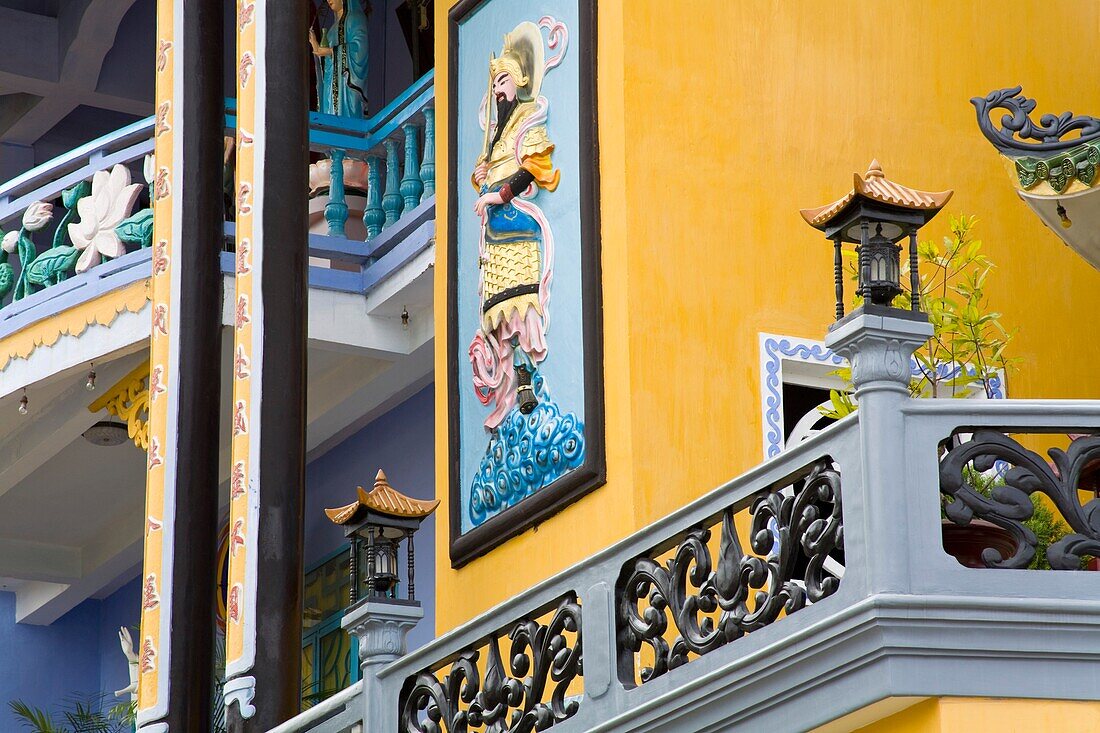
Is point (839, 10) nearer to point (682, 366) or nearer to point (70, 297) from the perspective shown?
point (682, 366)

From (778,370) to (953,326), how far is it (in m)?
1.26

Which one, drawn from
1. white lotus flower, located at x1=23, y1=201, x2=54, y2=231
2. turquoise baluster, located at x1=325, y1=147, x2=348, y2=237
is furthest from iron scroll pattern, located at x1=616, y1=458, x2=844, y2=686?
white lotus flower, located at x1=23, y1=201, x2=54, y2=231

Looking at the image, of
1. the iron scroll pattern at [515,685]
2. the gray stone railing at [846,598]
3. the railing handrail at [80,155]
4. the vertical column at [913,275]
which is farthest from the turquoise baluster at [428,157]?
the vertical column at [913,275]

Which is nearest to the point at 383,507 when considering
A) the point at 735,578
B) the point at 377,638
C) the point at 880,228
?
the point at 377,638

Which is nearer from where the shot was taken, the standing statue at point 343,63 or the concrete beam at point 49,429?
the concrete beam at point 49,429

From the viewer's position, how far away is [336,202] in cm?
1216

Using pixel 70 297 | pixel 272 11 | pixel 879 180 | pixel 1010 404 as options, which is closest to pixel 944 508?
pixel 1010 404

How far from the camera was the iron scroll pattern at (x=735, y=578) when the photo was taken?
257 inches

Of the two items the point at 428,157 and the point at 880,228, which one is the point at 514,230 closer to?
the point at 428,157

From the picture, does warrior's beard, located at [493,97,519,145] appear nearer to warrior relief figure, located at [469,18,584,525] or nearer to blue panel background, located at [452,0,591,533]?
warrior relief figure, located at [469,18,584,525]

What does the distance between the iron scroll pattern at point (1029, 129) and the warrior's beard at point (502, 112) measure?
8.29 feet

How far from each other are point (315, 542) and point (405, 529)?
16.8 feet

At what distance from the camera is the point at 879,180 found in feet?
21.3

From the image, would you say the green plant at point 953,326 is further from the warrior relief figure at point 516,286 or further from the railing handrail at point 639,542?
the warrior relief figure at point 516,286
